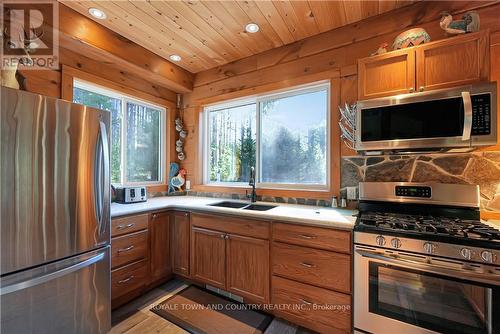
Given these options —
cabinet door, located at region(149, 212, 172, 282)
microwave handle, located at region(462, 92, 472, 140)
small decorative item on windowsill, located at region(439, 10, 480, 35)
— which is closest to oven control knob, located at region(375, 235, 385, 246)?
microwave handle, located at region(462, 92, 472, 140)

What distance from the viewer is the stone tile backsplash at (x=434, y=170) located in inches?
62.4

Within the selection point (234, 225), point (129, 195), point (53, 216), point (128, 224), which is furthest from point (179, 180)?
point (53, 216)

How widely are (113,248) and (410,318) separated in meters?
2.28

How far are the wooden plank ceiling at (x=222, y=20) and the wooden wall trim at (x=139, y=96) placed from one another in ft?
1.82

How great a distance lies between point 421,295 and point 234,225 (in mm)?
1415

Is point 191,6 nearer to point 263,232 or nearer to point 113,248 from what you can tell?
point 263,232

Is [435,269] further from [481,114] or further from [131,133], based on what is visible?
[131,133]

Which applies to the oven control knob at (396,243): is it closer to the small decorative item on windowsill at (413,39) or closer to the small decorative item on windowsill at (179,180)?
the small decorative item on windowsill at (413,39)

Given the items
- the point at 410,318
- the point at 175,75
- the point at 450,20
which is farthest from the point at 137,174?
the point at 450,20

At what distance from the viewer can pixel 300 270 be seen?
1694mm

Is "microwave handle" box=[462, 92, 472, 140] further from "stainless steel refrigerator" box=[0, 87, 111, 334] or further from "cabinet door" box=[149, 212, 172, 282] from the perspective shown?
"cabinet door" box=[149, 212, 172, 282]

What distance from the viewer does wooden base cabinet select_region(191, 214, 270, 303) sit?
6.14ft

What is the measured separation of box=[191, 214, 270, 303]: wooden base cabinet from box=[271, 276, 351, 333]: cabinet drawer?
14 cm

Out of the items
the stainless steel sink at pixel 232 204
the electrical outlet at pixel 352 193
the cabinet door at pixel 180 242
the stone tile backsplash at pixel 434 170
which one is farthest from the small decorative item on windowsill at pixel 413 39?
the cabinet door at pixel 180 242
